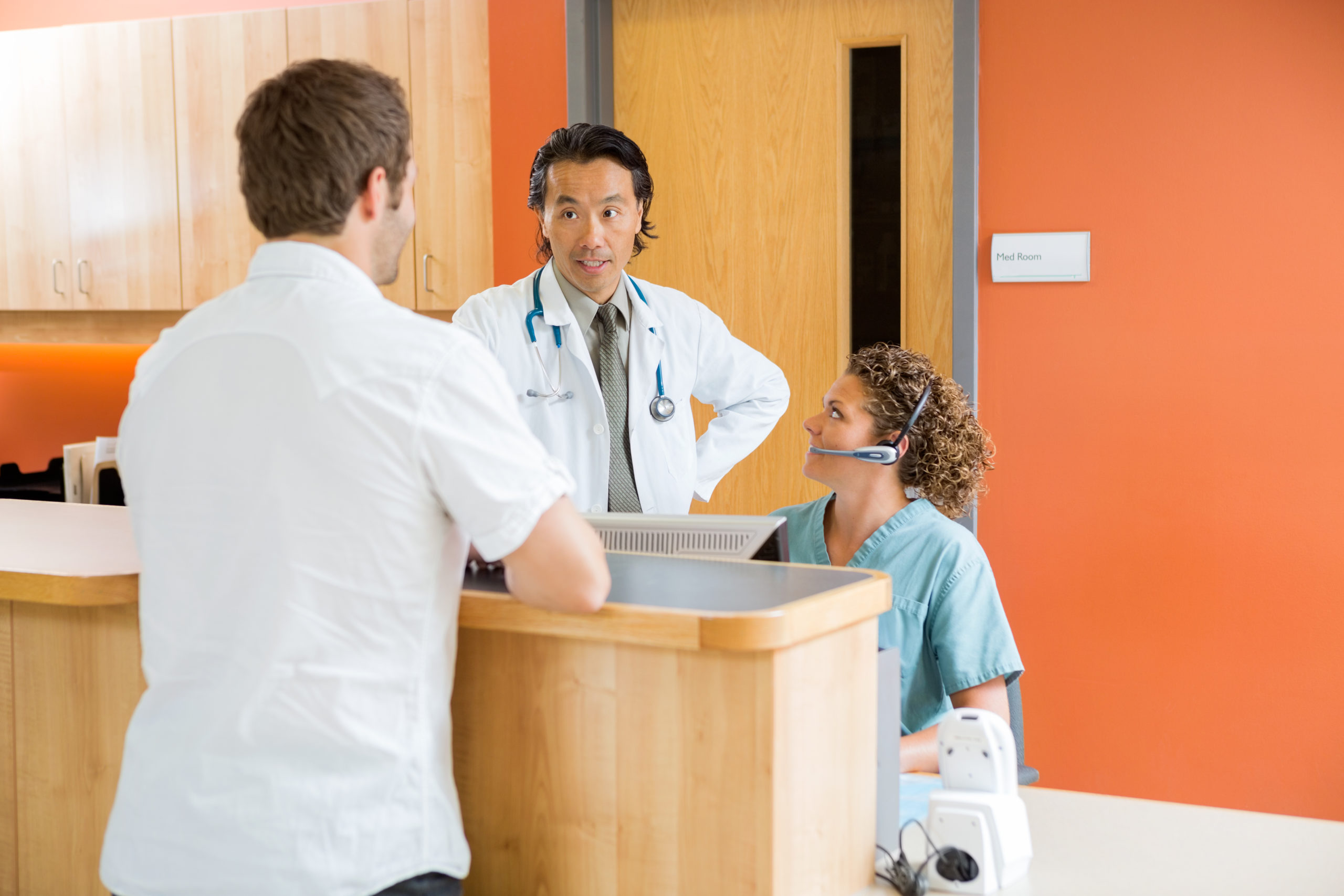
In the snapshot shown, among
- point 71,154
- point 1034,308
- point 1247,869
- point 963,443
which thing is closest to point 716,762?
point 1247,869

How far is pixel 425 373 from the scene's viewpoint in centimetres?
101

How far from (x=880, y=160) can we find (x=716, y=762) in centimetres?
224

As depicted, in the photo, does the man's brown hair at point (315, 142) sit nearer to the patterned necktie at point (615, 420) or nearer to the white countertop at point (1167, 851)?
the white countertop at point (1167, 851)

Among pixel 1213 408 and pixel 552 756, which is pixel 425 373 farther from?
pixel 1213 408

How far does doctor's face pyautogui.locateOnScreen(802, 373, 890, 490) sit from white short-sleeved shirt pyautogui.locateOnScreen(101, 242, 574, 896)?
104cm

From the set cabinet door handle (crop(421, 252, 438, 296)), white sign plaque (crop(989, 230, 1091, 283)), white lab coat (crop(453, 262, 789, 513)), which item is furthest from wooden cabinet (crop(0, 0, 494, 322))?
→ white sign plaque (crop(989, 230, 1091, 283))

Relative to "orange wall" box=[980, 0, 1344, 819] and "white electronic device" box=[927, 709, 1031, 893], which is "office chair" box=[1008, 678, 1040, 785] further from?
"orange wall" box=[980, 0, 1344, 819]

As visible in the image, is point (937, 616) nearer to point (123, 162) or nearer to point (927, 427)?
point (927, 427)

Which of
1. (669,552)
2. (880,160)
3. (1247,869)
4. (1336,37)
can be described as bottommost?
(1247,869)

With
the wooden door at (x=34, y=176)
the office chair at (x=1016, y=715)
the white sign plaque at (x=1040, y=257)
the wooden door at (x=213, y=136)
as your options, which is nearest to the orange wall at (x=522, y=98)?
the wooden door at (x=213, y=136)

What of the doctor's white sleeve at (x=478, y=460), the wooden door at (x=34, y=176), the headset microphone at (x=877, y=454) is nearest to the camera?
the doctor's white sleeve at (x=478, y=460)

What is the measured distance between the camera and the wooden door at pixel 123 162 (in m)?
3.53

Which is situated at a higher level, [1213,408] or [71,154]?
[71,154]

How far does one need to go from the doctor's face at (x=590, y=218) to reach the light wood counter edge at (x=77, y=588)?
120 cm
